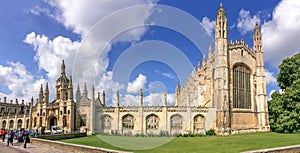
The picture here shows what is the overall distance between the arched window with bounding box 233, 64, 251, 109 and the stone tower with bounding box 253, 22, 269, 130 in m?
1.61

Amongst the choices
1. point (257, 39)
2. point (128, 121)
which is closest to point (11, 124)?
point (128, 121)

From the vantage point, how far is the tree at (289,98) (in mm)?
30719

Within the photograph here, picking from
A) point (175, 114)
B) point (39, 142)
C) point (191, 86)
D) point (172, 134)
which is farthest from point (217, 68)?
point (39, 142)

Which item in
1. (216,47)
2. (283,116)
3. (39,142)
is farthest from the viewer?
(216,47)

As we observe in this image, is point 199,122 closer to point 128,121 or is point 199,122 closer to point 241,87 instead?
point 241,87

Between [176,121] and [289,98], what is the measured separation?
15446 mm

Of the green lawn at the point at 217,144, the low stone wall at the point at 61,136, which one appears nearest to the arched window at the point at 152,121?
the low stone wall at the point at 61,136

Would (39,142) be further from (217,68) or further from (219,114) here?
(217,68)

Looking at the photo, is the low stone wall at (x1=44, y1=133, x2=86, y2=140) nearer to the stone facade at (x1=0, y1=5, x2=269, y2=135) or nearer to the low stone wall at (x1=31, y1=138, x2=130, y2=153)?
the stone facade at (x1=0, y1=5, x2=269, y2=135)

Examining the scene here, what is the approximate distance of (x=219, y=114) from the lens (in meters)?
34.4

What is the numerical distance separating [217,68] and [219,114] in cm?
712

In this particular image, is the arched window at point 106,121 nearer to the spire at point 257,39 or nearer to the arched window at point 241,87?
the arched window at point 241,87

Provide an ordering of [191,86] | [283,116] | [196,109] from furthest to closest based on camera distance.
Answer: [191,86] < [196,109] < [283,116]

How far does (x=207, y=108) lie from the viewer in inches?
1395
